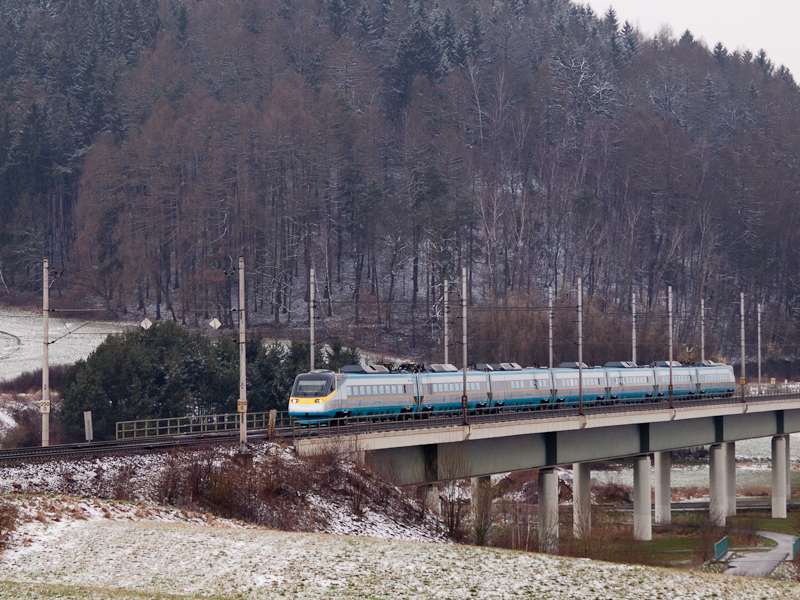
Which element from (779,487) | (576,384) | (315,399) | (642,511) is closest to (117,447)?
(315,399)

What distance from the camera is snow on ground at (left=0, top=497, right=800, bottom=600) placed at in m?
26.2

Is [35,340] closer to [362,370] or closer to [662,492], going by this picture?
[662,492]

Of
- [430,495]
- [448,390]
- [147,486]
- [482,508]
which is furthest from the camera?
[448,390]

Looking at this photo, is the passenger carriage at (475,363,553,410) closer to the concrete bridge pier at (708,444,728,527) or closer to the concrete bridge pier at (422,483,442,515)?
the concrete bridge pier at (422,483,442,515)

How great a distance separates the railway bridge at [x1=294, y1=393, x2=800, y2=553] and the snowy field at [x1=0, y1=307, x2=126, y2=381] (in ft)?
177

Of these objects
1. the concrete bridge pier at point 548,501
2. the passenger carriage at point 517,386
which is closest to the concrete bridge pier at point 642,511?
the passenger carriage at point 517,386

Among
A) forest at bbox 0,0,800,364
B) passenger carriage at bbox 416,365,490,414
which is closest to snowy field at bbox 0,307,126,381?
forest at bbox 0,0,800,364

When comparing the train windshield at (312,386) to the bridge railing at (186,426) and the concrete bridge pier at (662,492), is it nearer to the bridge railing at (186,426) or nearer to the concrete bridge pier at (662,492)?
the bridge railing at (186,426)

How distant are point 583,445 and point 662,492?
18868mm

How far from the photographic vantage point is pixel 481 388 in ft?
222

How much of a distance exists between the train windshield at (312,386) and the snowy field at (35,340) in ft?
180

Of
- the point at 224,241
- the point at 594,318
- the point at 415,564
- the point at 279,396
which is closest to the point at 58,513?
the point at 415,564

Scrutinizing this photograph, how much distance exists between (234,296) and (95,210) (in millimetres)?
22203

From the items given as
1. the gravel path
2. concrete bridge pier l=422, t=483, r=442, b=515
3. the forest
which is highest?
the forest
